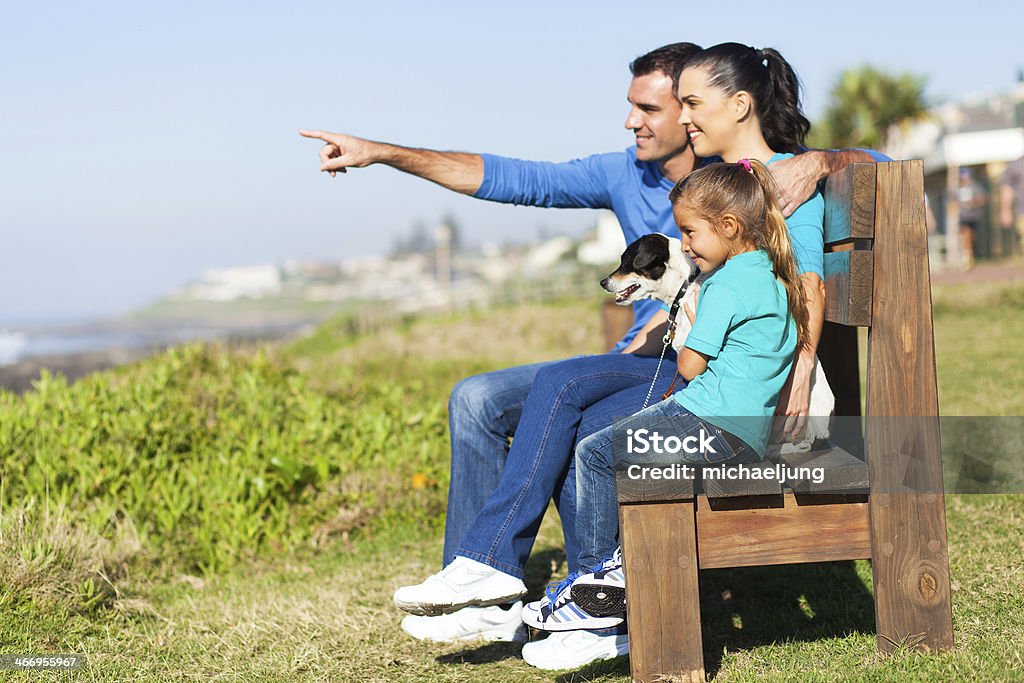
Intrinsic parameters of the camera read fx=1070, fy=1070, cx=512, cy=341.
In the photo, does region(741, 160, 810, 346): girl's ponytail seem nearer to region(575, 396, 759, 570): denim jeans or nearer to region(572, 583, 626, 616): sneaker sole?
region(575, 396, 759, 570): denim jeans

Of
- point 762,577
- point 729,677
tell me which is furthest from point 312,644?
point 762,577

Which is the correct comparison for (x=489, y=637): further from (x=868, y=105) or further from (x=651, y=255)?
(x=868, y=105)

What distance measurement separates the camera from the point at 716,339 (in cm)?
285

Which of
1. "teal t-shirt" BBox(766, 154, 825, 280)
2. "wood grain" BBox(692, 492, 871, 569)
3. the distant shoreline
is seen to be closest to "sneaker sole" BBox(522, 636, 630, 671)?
"wood grain" BBox(692, 492, 871, 569)

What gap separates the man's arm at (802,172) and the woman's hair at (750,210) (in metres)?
0.22

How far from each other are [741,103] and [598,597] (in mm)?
1642

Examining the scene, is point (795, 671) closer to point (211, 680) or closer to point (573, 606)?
point (573, 606)

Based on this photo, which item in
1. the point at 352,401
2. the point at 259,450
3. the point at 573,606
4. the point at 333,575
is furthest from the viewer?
the point at 352,401

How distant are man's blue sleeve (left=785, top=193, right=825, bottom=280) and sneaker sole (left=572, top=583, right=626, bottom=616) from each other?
1108 mm

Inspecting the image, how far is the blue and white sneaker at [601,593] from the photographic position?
3.09m

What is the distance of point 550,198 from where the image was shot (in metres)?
4.29

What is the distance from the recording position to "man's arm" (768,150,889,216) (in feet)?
10.6

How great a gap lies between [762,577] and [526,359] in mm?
7801

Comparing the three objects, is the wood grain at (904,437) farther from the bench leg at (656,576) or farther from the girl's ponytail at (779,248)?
the bench leg at (656,576)
